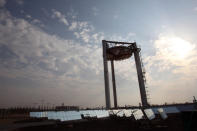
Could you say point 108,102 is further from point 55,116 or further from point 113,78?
point 55,116

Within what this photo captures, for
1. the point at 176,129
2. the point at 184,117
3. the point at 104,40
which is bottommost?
the point at 176,129

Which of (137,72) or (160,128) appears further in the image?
(137,72)

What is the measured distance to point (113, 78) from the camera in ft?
186

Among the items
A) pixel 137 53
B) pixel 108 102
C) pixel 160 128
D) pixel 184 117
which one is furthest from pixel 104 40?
pixel 184 117

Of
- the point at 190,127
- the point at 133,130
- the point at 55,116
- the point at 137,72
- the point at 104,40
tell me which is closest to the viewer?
the point at 190,127

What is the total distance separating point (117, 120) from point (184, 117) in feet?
48.3

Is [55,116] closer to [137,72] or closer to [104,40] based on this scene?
[104,40]

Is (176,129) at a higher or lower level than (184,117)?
lower

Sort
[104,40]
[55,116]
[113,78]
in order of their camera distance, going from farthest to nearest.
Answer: [113,78], [104,40], [55,116]

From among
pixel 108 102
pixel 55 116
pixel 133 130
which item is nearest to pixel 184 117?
pixel 133 130

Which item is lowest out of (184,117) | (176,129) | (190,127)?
(176,129)

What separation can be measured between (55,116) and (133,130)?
16754 millimetres

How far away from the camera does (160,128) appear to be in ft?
46.2

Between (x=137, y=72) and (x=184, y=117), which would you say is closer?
(x=184, y=117)
